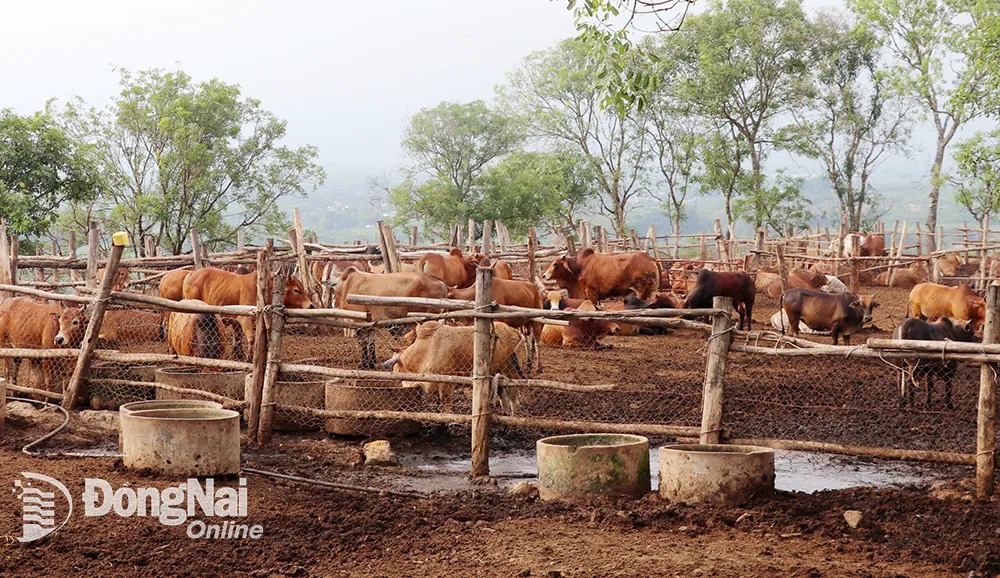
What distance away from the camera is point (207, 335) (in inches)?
482

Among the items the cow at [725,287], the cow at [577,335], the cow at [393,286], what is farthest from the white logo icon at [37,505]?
the cow at [725,287]

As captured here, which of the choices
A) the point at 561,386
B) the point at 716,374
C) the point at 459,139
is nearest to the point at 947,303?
the point at 716,374

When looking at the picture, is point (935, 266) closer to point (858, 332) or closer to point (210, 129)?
point (858, 332)

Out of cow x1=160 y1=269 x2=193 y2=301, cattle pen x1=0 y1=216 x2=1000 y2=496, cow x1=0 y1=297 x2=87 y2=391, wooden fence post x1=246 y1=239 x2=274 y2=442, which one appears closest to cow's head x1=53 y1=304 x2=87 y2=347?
cow x1=0 y1=297 x2=87 y2=391

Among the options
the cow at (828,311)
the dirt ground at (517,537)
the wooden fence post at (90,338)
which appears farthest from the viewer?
the cow at (828,311)

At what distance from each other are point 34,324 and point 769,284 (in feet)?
57.8

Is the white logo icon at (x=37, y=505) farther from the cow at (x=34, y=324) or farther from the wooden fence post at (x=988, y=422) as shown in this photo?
the wooden fence post at (x=988, y=422)

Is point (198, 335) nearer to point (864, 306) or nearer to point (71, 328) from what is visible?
point (71, 328)

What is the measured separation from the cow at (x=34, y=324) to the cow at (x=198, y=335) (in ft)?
3.70

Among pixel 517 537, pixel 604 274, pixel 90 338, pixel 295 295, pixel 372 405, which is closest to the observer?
pixel 517 537

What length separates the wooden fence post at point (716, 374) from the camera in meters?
7.71

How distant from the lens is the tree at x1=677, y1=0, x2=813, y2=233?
41.2m

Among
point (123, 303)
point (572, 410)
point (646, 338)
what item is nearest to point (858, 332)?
point (646, 338)

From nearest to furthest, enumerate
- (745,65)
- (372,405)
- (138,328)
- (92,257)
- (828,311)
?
1. (372,405)
2. (138,328)
3. (92,257)
4. (828,311)
5. (745,65)
